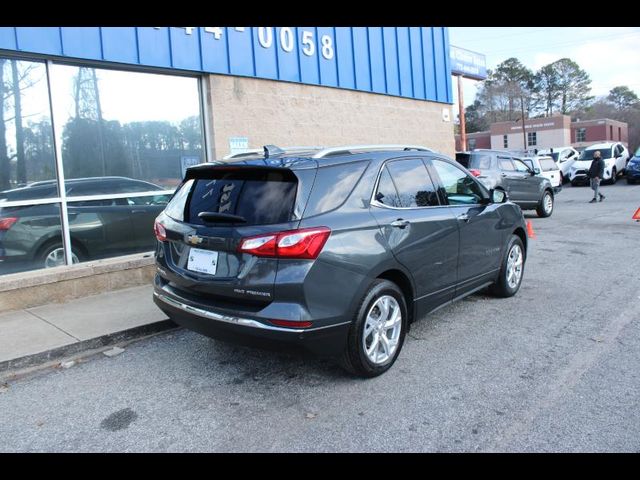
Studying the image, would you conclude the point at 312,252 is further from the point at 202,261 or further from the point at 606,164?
the point at 606,164

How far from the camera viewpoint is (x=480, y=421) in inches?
127

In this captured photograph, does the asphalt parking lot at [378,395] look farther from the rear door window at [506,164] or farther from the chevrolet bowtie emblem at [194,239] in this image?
the rear door window at [506,164]

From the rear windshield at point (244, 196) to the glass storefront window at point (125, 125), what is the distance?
3.29m

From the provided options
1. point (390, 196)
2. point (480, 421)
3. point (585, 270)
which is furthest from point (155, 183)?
point (585, 270)

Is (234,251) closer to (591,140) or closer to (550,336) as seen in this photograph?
(550,336)

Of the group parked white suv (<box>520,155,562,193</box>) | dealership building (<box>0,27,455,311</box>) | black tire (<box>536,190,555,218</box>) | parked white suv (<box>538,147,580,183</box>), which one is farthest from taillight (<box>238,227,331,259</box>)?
parked white suv (<box>538,147,580,183</box>)

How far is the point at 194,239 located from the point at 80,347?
6.39 ft

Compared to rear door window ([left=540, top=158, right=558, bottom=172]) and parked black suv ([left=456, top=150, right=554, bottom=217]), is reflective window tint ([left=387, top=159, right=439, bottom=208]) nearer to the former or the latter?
parked black suv ([left=456, top=150, right=554, bottom=217])

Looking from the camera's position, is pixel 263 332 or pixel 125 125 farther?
pixel 125 125

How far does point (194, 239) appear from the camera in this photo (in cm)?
370

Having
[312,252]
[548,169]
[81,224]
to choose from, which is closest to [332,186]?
[312,252]

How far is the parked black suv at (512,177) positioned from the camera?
12570mm

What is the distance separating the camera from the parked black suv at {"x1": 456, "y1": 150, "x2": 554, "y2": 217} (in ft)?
41.2

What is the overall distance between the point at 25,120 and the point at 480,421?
6.01m
